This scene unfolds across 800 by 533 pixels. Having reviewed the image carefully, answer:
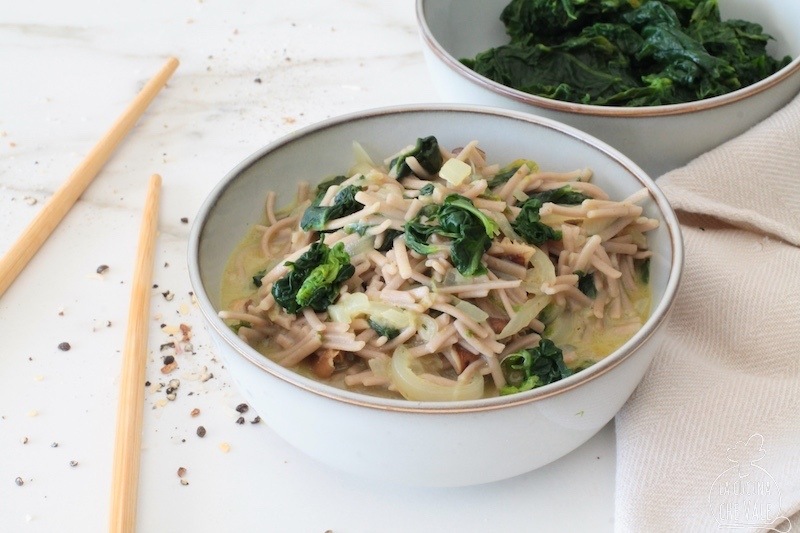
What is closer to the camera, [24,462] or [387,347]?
[387,347]

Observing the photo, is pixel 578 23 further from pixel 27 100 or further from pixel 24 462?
pixel 24 462

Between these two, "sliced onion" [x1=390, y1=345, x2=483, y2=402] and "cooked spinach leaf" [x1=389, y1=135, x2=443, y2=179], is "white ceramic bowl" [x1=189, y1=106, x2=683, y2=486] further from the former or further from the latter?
"cooked spinach leaf" [x1=389, y1=135, x2=443, y2=179]

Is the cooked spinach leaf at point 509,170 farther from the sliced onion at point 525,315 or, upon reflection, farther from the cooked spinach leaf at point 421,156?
the sliced onion at point 525,315

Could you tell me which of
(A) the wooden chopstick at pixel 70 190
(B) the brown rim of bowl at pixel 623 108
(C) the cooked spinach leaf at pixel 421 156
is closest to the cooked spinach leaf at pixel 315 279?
(C) the cooked spinach leaf at pixel 421 156

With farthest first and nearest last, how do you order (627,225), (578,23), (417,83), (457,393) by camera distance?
(417,83) → (578,23) → (627,225) → (457,393)

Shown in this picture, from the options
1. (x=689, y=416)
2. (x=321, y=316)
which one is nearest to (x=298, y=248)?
(x=321, y=316)
